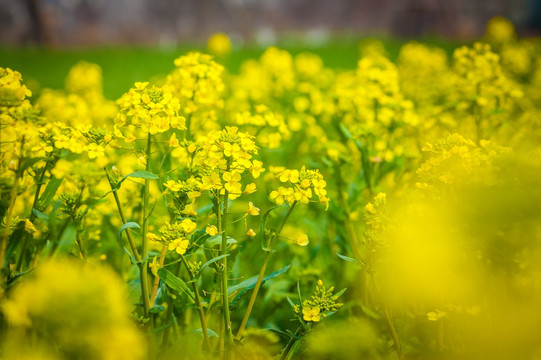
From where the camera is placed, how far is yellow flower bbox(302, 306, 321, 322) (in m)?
1.32

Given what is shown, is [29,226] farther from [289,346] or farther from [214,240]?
[289,346]

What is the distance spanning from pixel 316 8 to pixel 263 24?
144 centimetres

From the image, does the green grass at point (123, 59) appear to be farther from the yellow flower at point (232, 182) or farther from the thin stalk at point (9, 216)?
the yellow flower at point (232, 182)

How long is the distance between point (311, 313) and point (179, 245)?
39 cm

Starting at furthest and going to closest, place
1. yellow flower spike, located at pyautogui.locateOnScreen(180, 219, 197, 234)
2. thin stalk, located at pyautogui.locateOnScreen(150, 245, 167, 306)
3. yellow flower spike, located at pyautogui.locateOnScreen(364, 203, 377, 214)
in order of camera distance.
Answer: thin stalk, located at pyautogui.locateOnScreen(150, 245, 167, 306), yellow flower spike, located at pyautogui.locateOnScreen(364, 203, 377, 214), yellow flower spike, located at pyautogui.locateOnScreen(180, 219, 197, 234)

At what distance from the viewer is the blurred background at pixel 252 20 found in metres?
9.72

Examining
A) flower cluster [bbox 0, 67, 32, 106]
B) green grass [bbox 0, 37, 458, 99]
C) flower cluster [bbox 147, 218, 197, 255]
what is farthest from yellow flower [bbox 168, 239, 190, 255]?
green grass [bbox 0, 37, 458, 99]

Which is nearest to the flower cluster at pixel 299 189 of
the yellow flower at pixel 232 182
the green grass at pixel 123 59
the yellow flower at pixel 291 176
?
the yellow flower at pixel 291 176

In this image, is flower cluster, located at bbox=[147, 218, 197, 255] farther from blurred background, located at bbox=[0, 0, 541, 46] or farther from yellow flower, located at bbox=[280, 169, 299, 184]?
blurred background, located at bbox=[0, 0, 541, 46]

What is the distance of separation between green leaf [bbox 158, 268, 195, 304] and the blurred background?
9002 millimetres

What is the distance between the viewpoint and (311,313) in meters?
1.34

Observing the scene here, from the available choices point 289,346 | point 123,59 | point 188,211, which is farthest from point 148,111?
point 123,59

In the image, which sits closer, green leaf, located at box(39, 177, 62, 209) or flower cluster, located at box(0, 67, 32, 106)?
flower cluster, located at box(0, 67, 32, 106)

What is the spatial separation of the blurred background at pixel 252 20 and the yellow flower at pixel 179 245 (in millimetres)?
9031
